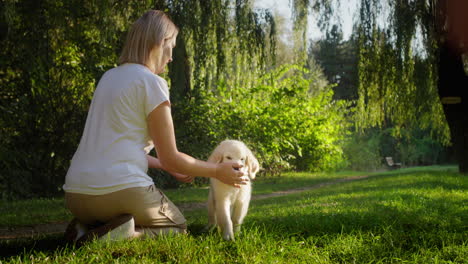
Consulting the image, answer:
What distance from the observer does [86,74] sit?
9695 millimetres

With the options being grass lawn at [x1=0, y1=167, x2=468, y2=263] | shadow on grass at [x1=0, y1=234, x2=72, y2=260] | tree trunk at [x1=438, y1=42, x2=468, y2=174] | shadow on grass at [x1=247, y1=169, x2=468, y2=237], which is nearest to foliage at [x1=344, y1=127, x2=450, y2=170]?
tree trunk at [x1=438, y1=42, x2=468, y2=174]

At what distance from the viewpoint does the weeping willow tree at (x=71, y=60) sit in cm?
689

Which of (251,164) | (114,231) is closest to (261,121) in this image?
(251,164)

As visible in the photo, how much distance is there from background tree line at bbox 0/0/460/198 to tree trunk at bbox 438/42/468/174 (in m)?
0.61

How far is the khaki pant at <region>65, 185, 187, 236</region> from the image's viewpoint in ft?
9.99

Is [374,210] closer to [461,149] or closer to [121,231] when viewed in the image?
[121,231]

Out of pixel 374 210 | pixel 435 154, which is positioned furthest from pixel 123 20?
pixel 435 154

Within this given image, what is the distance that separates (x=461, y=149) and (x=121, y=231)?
10.7m

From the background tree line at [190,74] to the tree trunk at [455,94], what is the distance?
2.01 ft

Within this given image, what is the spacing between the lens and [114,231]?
3008mm

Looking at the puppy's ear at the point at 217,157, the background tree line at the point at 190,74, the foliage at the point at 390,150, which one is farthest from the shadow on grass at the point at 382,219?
the foliage at the point at 390,150

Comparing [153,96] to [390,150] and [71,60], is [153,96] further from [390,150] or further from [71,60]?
[390,150]

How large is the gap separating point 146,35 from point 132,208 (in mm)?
1280

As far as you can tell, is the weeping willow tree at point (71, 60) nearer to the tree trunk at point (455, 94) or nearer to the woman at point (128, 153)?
the woman at point (128, 153)
